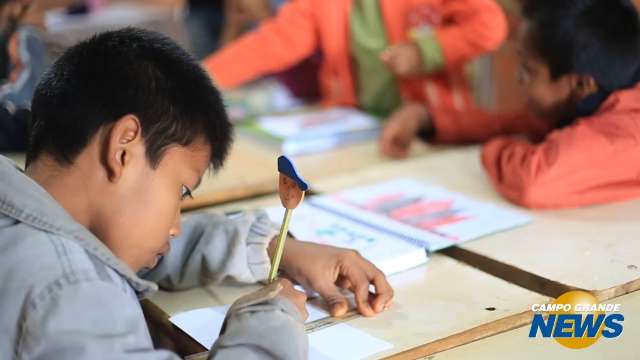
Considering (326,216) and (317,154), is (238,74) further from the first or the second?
(326,216)

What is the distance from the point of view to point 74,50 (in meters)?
0.86

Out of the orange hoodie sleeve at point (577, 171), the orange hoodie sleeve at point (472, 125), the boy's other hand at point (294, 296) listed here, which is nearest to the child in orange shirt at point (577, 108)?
the orange hoodie sleeve at point (577, 171)

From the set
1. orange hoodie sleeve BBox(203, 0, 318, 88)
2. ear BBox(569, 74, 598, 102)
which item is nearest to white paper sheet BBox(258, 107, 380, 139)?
orange hoodie sleeve BBox(203, 0, 318, 88)

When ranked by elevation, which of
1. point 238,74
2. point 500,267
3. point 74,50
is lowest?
point 500,267

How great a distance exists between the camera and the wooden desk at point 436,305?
2.85 feet

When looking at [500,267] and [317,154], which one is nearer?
[500,267]

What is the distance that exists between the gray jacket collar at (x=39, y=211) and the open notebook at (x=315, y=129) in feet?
3.16

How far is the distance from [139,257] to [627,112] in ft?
2.99

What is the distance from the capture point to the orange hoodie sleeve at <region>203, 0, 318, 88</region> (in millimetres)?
2184

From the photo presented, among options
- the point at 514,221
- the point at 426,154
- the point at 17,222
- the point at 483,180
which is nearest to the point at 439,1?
the point at 426,154

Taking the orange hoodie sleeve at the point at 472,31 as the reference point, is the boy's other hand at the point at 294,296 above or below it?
below

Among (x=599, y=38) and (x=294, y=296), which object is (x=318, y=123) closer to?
(x=599, y=38)

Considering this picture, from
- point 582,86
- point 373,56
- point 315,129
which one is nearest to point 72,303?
point 582,86

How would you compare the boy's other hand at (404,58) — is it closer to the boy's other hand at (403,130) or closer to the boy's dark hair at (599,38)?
the boy's other hand at (403,130)
